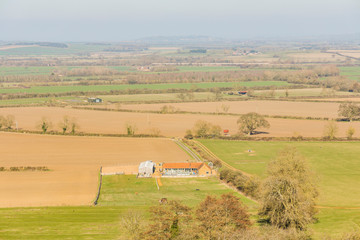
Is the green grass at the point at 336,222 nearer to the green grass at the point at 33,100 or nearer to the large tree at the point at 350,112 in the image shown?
the large tree at the point at 350,112

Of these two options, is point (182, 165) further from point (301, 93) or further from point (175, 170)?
point (301, 93)

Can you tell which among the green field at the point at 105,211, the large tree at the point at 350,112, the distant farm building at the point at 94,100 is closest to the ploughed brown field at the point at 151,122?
the large tree at the point at 350,112

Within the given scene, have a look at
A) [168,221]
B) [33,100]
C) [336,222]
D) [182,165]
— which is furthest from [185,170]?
[33,100]

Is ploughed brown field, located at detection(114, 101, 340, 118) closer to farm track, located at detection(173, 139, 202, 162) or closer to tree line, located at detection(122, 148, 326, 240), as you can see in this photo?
farm track, located at detection(173, 139, 202, 162)

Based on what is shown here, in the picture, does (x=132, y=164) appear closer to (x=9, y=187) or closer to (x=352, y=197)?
(x=9, y=187)

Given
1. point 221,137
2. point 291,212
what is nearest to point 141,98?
point 221,137

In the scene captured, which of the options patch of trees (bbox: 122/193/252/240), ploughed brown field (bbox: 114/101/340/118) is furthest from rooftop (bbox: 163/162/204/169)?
ploughed brown field (bbox: 114/101/340/118)
